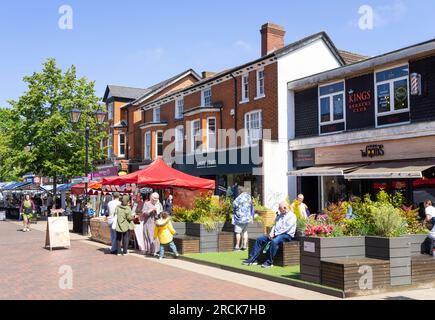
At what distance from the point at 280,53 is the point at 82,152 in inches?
655

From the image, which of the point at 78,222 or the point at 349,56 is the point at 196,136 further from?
the point at 78,222

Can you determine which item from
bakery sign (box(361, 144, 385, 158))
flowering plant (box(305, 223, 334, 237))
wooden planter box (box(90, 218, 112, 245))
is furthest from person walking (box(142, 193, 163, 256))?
bakery sign (box(361, 144, 385, 158))

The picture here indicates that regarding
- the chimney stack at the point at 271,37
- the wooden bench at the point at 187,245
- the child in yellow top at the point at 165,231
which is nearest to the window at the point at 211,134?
the chimney stack at the point at 271,37

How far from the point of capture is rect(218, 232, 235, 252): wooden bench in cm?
1383

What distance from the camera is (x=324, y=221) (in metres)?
10.2

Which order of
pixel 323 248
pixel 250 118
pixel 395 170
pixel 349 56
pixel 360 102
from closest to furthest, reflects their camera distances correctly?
pixel 323 248
pixel 395 170
pixel 360 102
pixel 250 118
pixel 349 56

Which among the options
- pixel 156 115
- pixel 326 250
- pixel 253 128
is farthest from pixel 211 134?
pixel 326 250

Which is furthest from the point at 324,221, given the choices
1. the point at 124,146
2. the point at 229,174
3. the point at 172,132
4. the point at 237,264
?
the point at 124,146

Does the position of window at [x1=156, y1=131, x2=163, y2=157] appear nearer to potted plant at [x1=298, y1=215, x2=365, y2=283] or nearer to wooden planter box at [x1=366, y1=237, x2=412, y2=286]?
potted plant at [x1=298, y1=215, x2=365, y2=283]

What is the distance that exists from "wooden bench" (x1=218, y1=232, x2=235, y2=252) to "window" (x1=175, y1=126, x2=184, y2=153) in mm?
19727

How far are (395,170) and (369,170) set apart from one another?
1.40 metres

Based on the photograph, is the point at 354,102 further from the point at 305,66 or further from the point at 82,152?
the point at 82,152

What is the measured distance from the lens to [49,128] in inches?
1289
